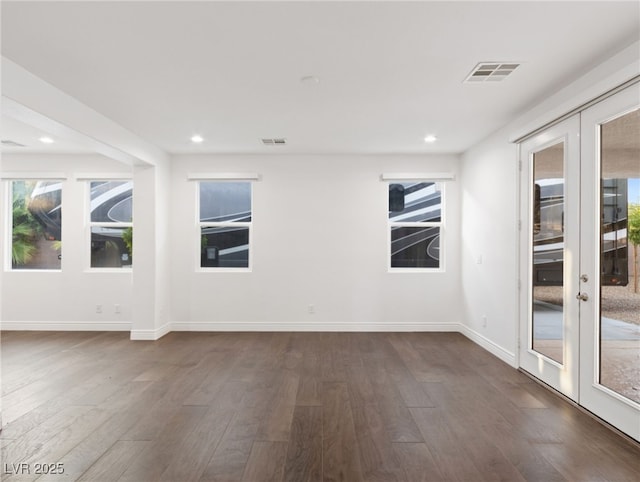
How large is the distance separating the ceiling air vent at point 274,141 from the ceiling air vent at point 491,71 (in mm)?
2369

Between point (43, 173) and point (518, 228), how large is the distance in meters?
6.28

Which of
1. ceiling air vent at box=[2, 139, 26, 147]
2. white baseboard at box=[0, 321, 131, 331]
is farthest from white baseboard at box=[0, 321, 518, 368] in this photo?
ceiling air vent at box=[2, 139, 26, 147]

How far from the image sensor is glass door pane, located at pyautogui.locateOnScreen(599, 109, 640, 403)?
242 centimetres

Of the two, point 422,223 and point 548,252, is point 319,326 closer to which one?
point 422,223

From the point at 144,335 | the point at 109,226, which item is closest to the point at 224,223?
the point at 109,226

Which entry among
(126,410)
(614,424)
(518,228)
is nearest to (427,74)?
(518,228)

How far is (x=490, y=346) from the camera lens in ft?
14.4

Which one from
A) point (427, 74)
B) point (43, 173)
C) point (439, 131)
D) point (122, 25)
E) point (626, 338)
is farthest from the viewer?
point (43, 173)

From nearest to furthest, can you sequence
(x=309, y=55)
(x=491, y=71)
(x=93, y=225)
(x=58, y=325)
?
(x=309, y=55)
(x=491, y=71)
(x=58, y=325)
(x=93, y=225)

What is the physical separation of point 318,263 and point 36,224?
4.23 meters

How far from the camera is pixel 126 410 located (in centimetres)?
283

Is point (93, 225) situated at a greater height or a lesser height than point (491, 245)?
greater

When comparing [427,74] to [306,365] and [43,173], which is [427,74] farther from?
[43,173]

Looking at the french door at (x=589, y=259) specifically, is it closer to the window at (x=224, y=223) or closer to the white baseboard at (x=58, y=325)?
the window at (x=224, y=223)
